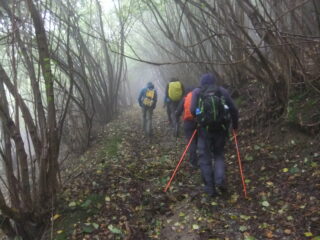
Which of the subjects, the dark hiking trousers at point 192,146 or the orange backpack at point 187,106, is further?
the dark hiking trousers at point 192,146

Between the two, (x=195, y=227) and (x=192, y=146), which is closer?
(x=195, y=227)

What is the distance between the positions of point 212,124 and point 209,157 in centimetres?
57

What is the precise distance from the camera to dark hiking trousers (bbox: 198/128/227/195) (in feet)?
16.7

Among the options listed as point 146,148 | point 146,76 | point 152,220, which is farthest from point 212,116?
point 146,76

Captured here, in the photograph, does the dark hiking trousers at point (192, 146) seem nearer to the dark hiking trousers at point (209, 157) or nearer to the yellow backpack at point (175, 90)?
the dark hiking trousers at point (209, 157)

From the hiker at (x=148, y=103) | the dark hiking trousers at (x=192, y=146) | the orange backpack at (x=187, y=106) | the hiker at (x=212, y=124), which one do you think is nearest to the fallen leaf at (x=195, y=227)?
the hiker at (x=212, y=124)

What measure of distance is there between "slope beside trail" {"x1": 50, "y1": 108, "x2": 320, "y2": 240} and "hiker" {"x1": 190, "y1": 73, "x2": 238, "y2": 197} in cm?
32

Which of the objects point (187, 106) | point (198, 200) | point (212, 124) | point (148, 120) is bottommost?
point (198, 200)

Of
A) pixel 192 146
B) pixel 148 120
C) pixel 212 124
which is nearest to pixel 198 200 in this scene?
pixel 212 124

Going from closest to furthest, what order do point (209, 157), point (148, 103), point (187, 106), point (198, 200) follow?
point (198, 200) → point (209, 157) → point (187, 106) → point (148, 103)

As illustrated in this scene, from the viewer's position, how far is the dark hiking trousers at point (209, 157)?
5.08 metres

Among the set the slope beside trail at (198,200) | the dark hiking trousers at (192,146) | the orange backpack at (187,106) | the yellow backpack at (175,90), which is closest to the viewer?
the slope beside trail at (198,200)

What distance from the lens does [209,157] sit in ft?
17.0

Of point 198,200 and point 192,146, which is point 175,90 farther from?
point 198,200
